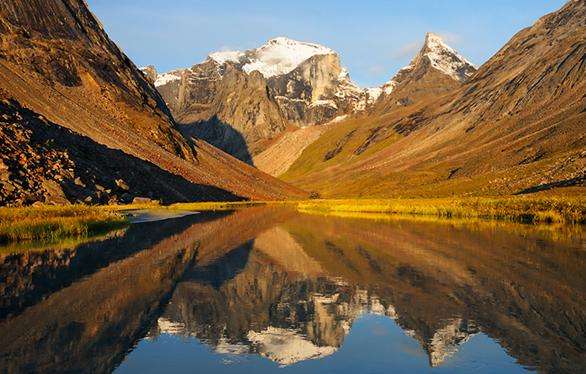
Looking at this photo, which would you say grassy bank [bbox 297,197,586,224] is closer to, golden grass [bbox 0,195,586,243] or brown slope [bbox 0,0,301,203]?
golden grass [bbox 0,195,586,243]

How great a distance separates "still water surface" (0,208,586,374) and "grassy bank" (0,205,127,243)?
4.38 meters

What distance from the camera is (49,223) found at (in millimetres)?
40531

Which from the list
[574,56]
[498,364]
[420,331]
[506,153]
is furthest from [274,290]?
[574,56]

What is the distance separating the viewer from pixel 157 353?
14727 mm

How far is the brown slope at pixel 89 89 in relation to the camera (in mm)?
122812

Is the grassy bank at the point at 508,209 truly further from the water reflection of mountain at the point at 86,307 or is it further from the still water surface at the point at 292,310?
the water reflection of mountain at the point at 86,307

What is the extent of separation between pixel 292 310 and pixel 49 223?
87.8 feet

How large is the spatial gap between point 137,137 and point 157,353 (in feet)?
427

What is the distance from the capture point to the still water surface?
14.2 m

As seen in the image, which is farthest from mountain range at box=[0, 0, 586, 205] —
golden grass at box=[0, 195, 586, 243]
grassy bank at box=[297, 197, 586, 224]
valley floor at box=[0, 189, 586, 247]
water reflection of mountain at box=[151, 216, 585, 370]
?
water reflection of mountain at box=[151, 216, 585, 370]

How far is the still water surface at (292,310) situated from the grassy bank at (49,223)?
4384 millimetres

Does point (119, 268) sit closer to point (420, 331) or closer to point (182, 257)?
point (182, 257)

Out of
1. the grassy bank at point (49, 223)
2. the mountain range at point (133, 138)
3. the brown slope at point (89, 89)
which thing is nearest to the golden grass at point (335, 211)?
the grassy bank at point (49, 223)

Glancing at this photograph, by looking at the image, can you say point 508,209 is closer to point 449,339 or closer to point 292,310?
point 292,310
